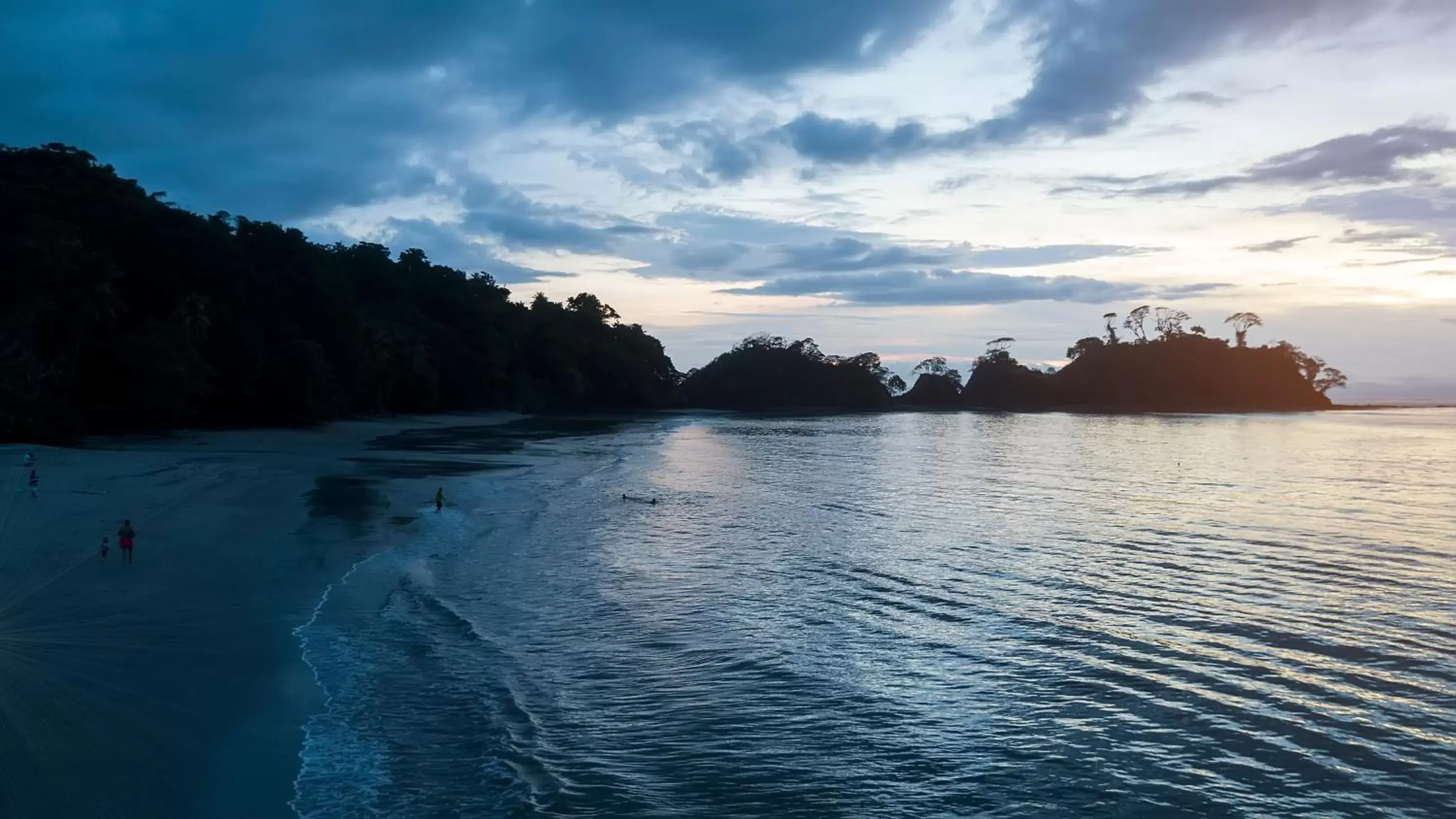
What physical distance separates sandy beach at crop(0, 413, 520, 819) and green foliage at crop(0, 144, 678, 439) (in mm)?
7395

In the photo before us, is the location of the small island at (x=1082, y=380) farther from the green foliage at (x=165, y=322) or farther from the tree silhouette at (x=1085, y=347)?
the green foliage at (x=165, y=322)

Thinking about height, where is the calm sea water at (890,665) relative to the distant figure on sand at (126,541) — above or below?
below

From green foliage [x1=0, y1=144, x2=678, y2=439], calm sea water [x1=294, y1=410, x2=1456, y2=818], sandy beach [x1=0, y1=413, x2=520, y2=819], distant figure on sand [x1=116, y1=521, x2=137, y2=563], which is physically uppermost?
green foliage [x1=0, y1=144, x2=678, y2=439]

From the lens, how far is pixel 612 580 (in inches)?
688

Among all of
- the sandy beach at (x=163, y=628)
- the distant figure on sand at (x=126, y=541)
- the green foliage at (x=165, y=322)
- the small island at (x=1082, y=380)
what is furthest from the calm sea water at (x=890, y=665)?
the small island at (x=1082, y=380)

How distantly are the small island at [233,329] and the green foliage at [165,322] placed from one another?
78 millimetres

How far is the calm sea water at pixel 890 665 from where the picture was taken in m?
8.48

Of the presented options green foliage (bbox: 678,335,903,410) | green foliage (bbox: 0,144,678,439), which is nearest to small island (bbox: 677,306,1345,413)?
green foliage (bbox: 678,335,903,410)

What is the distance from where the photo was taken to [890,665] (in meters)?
12.2

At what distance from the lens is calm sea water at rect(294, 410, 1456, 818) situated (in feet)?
27.8

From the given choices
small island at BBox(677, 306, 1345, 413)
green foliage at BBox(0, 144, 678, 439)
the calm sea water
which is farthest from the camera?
small island at BBox(677, 306, 1345, 413)

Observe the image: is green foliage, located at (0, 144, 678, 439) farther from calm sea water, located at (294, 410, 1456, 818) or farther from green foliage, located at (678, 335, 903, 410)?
green foliage, located at (678, 335, 903, 410)

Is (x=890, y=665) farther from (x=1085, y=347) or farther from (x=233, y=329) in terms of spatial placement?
(x=1085, y=347)

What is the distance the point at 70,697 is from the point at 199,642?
2.08 meters
